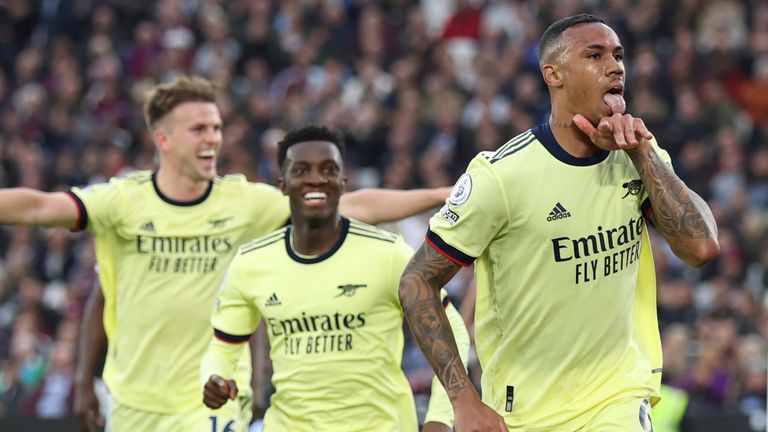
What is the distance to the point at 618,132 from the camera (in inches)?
213

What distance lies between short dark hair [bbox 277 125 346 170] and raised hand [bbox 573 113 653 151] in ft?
6.77

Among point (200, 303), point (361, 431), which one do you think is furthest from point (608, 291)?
point (200, 303)

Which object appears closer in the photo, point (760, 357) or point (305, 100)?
point (760, 357)

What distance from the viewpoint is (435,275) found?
556 centimetres

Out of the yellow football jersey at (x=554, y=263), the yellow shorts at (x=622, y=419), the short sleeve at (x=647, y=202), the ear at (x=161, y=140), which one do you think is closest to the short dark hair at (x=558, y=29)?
the yellow football jersey at (x=554, y=263)

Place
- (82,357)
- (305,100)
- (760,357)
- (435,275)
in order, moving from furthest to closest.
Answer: (305,100)
(760,357)
(82,357)
(435,275)

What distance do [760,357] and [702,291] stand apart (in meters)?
1.73

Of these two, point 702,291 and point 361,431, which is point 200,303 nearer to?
point 361,431

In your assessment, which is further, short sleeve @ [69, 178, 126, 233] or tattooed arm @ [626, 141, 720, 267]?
short sleeve @ [69, 178, 126, 233]

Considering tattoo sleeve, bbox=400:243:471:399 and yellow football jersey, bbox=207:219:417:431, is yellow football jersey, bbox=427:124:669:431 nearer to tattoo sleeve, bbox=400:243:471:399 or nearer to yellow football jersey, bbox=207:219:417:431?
tattoo sleeve, bbox=400:243:471:399

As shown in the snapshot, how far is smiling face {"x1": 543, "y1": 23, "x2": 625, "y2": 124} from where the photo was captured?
18.4 ft

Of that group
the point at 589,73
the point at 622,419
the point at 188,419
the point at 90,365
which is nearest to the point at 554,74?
the point at 589,73

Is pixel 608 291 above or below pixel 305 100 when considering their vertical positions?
below

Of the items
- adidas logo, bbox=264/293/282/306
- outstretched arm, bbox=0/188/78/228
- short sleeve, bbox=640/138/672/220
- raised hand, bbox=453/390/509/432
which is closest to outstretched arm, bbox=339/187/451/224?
adidas logo, bbox=264/293/282/306
